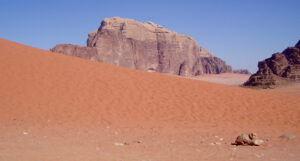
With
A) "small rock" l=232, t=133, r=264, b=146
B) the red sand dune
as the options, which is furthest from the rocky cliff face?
"small rock" l=232, t=133, r=264, b=146

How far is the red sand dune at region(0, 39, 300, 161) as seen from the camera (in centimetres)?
697

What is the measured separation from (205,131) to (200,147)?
2.90 meters

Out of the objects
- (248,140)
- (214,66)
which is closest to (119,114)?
(248,140)

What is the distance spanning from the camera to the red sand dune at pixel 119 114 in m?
A: 6.97

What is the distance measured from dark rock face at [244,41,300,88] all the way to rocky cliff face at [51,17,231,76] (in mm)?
45379

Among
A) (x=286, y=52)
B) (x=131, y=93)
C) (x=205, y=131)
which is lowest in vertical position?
(x=205, y=131)

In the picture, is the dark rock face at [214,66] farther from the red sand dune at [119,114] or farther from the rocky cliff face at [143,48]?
the red sand dune at [119,114]

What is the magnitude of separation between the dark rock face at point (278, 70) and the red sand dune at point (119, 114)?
32.4 metres

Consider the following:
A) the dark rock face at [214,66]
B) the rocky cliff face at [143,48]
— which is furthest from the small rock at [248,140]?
the dark rock face at [214,66]

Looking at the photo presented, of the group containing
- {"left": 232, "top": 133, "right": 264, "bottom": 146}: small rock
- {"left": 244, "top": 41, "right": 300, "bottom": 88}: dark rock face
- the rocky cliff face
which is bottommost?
{"left": 232, "top": 133, "right": 264, "bottom": 146}: small rock

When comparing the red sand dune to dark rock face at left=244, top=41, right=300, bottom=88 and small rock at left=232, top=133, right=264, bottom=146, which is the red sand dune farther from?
dark rock face at left=244, top=41, right=300, bottom=88

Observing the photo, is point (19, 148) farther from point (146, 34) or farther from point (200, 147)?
point (146, 34)

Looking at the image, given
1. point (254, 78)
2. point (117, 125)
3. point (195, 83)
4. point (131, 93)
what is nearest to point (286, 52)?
point (254, 78)

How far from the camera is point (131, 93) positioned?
15.6 m
